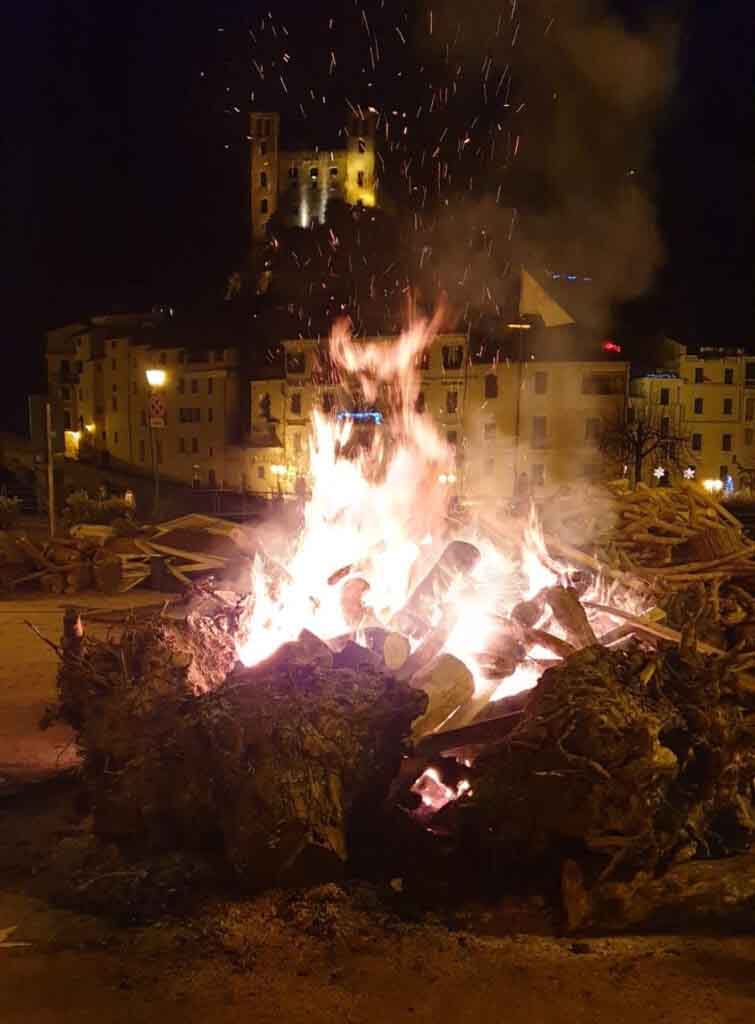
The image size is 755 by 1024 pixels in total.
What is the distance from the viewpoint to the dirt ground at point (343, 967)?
4.50 meters

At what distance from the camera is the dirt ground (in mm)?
4496

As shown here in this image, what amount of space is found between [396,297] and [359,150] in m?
25.6

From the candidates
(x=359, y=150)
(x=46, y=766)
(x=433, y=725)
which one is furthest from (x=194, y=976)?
(x=359, y=150)

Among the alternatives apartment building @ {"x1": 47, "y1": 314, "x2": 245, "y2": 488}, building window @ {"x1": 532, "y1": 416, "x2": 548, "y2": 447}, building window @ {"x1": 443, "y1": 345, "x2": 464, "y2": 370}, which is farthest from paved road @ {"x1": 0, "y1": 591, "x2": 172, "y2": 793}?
apartment building @ {"x1": 47, "y1": 314, "x2": 245, "y2": 488}

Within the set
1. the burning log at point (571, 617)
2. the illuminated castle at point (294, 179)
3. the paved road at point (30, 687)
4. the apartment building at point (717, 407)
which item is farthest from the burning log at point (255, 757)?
the illuminated castle at point (294, 179)

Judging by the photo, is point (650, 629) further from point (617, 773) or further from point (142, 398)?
point (142, 398)

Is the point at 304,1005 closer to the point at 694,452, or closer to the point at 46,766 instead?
the point at 46,766

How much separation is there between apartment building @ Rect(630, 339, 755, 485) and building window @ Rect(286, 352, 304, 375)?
19.8 metres

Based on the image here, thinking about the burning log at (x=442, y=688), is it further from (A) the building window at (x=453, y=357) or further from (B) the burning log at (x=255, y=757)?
(A) the building window at (x=453, y=357)

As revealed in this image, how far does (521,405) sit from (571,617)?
42.7 meters

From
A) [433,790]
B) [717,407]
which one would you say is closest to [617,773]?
[433,790]

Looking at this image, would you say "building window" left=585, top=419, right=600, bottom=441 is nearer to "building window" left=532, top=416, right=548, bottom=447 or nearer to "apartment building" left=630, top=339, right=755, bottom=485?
"building window" left=532, top=416, right=548, bottom=447

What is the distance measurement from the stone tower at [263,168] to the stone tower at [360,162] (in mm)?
7157

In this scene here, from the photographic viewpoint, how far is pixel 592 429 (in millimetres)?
49188
